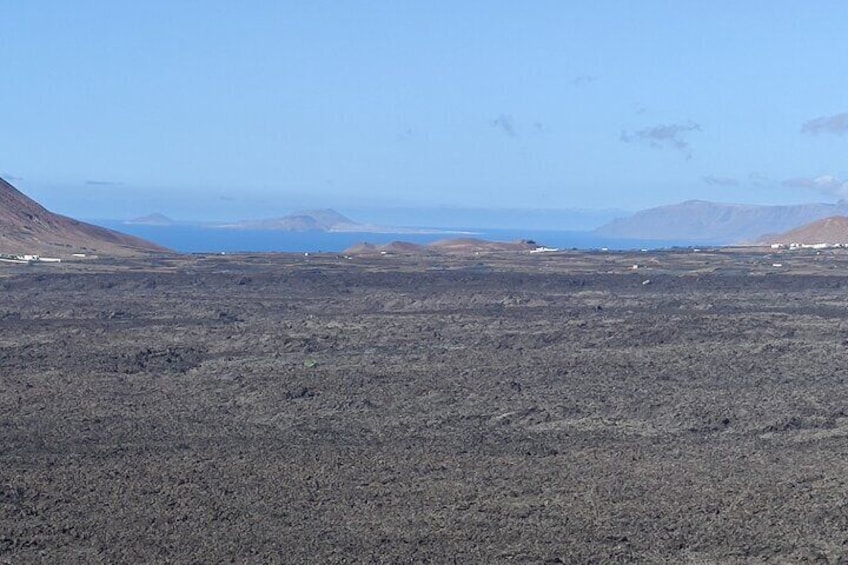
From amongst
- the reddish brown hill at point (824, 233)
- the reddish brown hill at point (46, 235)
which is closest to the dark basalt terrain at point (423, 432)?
the reddish brown hill at point (46, 235)

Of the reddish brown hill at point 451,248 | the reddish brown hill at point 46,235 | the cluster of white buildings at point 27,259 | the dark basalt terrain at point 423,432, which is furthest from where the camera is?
the reddish brown hill at point 451,248

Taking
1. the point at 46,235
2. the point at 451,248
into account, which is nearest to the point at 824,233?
the point at 451,248

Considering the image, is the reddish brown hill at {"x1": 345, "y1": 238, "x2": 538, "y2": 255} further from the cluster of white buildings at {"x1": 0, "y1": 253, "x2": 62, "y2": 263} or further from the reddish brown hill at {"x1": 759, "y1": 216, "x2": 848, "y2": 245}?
the reddish brown hill at {"x1": 759, "y1": 216, "x2": 848, "y2": 245}

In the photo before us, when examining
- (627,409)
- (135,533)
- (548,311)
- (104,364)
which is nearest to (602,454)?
(627,409)

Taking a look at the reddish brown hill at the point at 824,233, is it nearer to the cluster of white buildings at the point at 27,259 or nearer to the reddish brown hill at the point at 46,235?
the reddish brown hill at the point at 46,235

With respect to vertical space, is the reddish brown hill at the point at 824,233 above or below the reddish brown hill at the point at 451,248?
above

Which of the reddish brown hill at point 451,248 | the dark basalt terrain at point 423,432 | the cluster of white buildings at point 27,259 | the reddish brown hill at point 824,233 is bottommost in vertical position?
the dark basalt terrain at point 423,432

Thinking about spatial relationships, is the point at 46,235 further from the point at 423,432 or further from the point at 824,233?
the point at 423,432

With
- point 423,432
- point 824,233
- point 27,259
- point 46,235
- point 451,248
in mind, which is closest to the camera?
point 423,432
